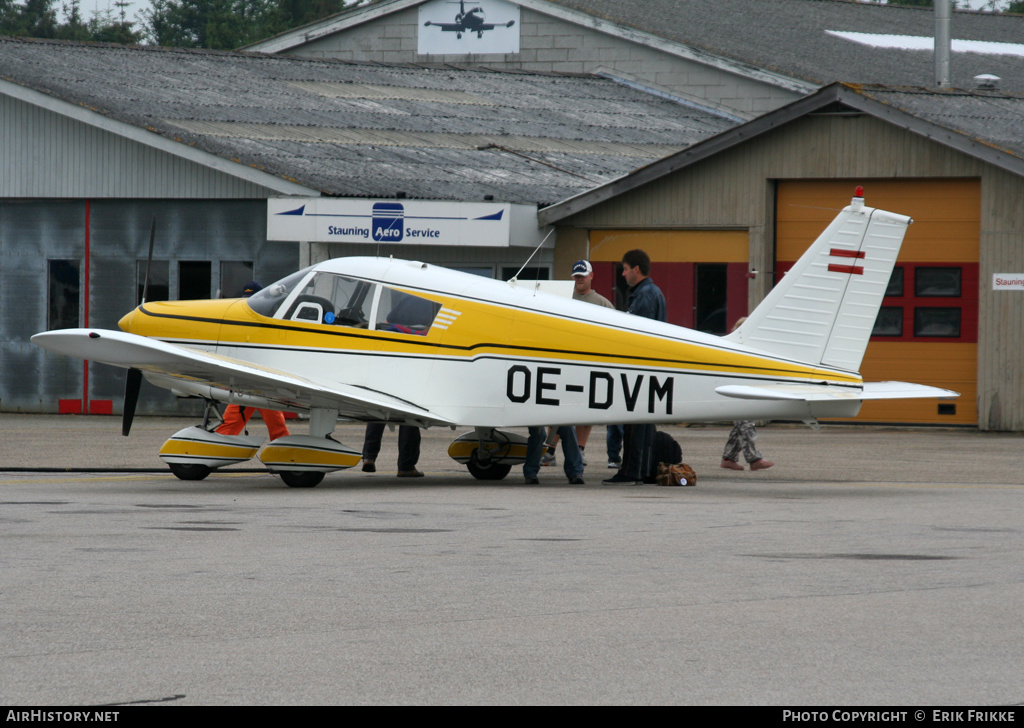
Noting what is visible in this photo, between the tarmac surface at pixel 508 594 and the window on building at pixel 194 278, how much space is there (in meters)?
10.5

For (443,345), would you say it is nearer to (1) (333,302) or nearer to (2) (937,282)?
(1) (333,302)

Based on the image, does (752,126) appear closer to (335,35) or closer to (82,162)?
(82,162)

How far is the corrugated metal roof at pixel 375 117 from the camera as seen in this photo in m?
24.7

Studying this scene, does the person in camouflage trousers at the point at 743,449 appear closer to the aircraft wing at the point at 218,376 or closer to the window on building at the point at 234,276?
the aircraft wing at the point at 218,376

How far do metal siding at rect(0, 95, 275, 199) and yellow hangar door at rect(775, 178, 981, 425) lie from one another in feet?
33.3

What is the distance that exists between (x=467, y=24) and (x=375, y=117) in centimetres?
1218

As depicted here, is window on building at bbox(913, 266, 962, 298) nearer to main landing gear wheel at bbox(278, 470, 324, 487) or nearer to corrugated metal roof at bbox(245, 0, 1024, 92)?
main landing gear wheel at bbox(278, 470, 324, 487)

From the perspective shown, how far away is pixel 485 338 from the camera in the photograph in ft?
45.9

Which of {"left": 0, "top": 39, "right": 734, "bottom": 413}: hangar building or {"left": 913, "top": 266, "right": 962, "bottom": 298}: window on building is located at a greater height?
{"left": 0, "top": 39, "right": 734, "bottom": 413}: hangar building

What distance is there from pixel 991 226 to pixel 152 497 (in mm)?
13835

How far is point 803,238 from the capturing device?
23.1m

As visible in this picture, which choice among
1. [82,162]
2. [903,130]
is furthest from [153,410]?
[903,130]

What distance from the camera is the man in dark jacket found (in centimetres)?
1465

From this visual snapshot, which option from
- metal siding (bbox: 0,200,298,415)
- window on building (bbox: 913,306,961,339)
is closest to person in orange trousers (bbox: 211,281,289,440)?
metal siding (bbox: 0,200,298,415)
